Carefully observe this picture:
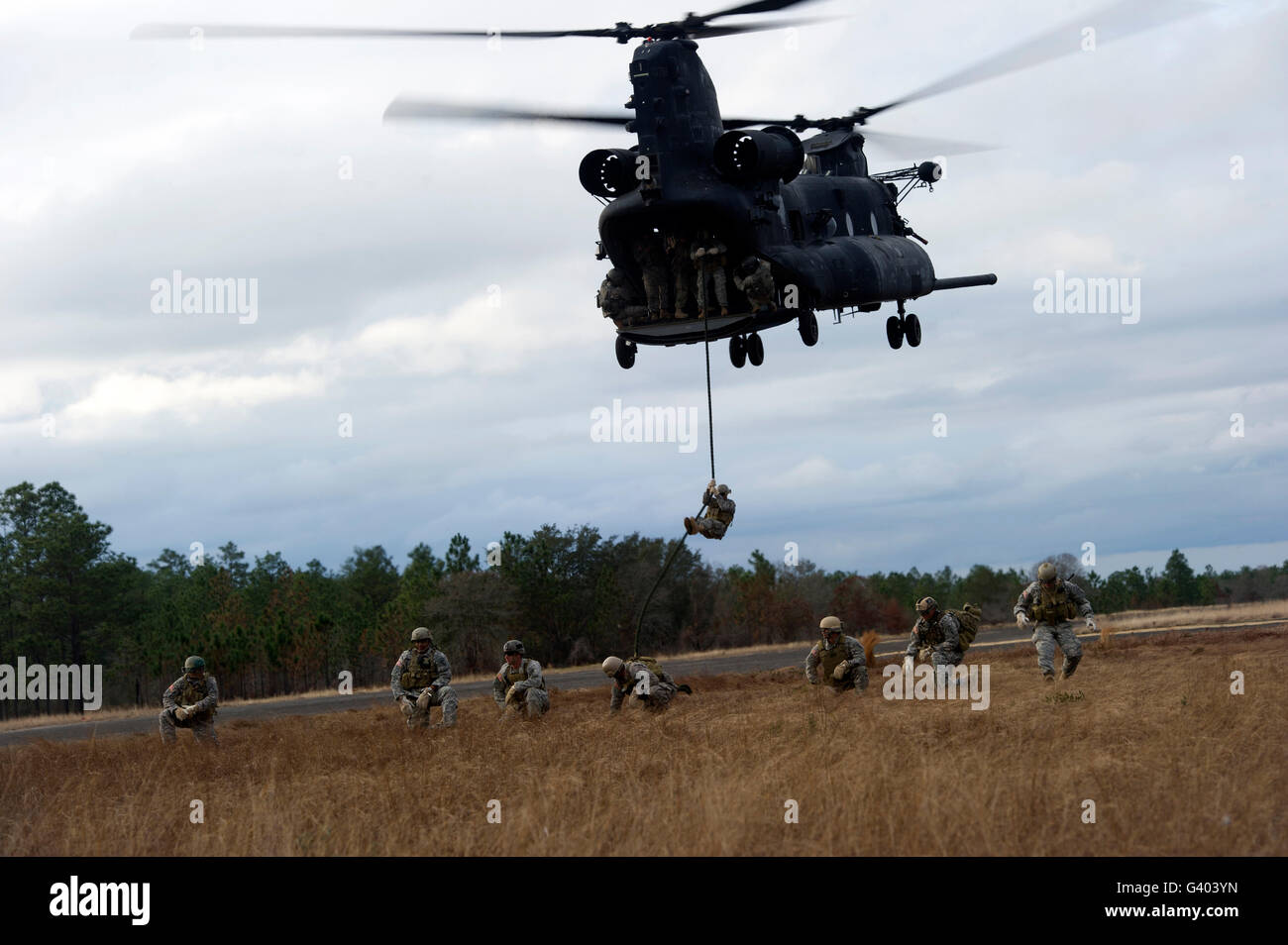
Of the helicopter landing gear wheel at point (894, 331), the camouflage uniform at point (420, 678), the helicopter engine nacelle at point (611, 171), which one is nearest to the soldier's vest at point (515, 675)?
the camouflage uniform at point (420, 678)

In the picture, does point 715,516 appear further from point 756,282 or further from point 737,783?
point 737,783

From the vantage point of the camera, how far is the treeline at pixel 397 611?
57.1 meters

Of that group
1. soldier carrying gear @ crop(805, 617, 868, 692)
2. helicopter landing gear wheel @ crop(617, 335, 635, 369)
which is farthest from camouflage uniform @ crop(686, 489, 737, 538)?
helicopter landing gear wheel @ crop(617, 335, 635, 369)

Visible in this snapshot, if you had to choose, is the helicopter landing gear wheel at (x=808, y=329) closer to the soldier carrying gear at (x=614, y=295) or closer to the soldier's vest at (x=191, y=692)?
the soldier carrying gear at (x=614, y=295)

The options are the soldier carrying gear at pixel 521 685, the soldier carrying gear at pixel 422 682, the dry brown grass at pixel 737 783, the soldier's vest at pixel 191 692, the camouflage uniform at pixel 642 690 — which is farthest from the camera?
the camouflage uniform at pixel 642 690

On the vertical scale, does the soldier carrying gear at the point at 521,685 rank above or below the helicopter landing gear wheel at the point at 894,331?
below

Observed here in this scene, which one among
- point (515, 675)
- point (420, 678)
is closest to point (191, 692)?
point (420, 678)

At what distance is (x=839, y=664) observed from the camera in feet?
69.9

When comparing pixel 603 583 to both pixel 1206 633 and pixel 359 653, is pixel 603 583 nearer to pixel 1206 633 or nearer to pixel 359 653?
pixel 359 653

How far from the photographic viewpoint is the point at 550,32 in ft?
60.1

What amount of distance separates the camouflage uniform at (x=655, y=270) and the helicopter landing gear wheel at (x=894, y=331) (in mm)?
6559
